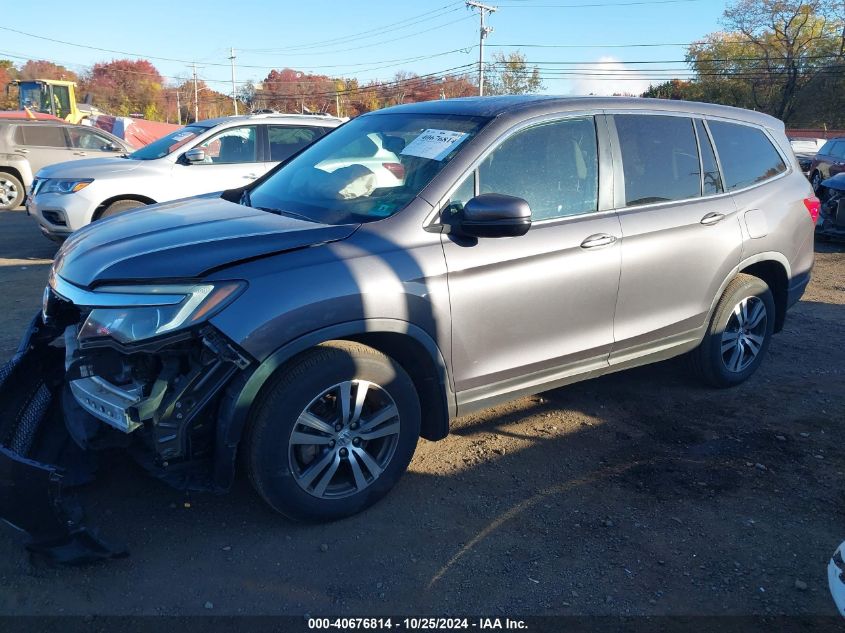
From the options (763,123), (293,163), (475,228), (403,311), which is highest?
(763,123)

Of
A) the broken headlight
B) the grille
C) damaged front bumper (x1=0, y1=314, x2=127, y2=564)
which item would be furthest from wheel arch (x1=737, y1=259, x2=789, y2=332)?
the grille

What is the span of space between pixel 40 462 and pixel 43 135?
13.4 meters

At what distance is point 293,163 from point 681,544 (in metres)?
3.05

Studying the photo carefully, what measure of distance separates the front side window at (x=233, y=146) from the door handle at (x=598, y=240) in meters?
6.14

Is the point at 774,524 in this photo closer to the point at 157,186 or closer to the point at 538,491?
the point at 538,491

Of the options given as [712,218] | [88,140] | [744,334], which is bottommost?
[744,334]

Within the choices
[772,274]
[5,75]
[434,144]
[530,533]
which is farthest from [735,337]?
[5,75]

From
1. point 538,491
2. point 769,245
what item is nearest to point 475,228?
point 538,491

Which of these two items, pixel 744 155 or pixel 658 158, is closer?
pixel 658 158

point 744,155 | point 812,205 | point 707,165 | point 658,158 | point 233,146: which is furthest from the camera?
point 233,146

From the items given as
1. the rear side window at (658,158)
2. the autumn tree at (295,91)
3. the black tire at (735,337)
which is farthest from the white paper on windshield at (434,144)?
the autumn tree at (295,91)

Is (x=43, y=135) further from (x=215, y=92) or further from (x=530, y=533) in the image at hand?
(x=215, y=92)

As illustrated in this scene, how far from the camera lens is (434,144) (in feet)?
11.7

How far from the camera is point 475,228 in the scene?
10.5ft
